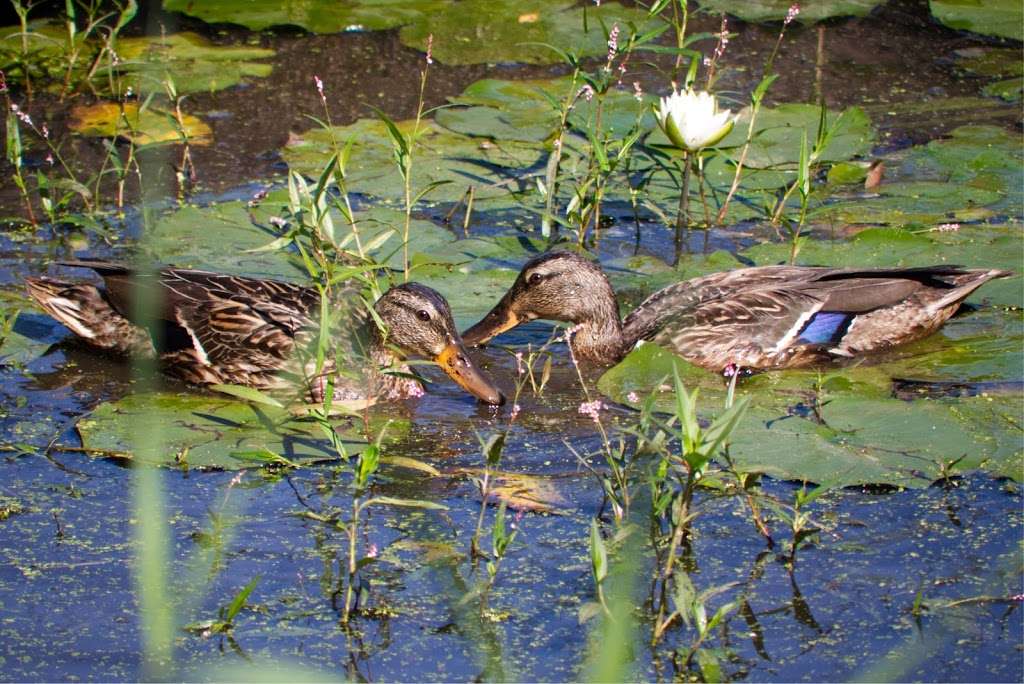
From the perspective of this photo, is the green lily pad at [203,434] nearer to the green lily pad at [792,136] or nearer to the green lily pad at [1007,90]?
the green lily pad at [792,136]

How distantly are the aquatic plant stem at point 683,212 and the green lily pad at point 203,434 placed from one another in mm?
2646

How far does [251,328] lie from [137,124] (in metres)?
3.31

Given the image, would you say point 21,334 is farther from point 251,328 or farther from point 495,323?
point 495,323

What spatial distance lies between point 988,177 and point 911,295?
2029 mm

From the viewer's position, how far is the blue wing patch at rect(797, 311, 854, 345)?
664 centimetres

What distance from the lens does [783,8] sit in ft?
38.3

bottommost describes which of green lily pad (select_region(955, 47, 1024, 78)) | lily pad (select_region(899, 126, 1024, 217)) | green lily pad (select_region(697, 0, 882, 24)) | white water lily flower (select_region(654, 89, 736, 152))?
lily pad (select_region(899, 126, 1024, 217))

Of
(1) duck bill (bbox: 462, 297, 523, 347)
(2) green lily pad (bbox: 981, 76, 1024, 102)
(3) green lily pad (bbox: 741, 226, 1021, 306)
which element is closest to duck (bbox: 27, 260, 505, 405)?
(1) duck bill (bbox: 462, 297, 523, 347)

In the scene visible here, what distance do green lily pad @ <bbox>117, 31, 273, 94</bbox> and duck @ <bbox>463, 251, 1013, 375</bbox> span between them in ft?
13.3

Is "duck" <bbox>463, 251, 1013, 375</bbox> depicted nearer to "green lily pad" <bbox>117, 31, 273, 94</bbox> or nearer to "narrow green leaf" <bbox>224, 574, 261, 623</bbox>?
"narrow green leaf" <bbox>224, 574, 261, 623</bbox>

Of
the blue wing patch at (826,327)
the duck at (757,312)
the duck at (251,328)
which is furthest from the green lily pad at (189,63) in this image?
the blue wing patch at (826,327)

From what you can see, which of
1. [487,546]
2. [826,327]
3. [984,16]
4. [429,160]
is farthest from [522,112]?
[487,546]

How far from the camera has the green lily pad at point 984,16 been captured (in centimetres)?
1102

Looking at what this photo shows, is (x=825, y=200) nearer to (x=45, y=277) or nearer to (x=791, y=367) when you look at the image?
(x=791, y=367)
